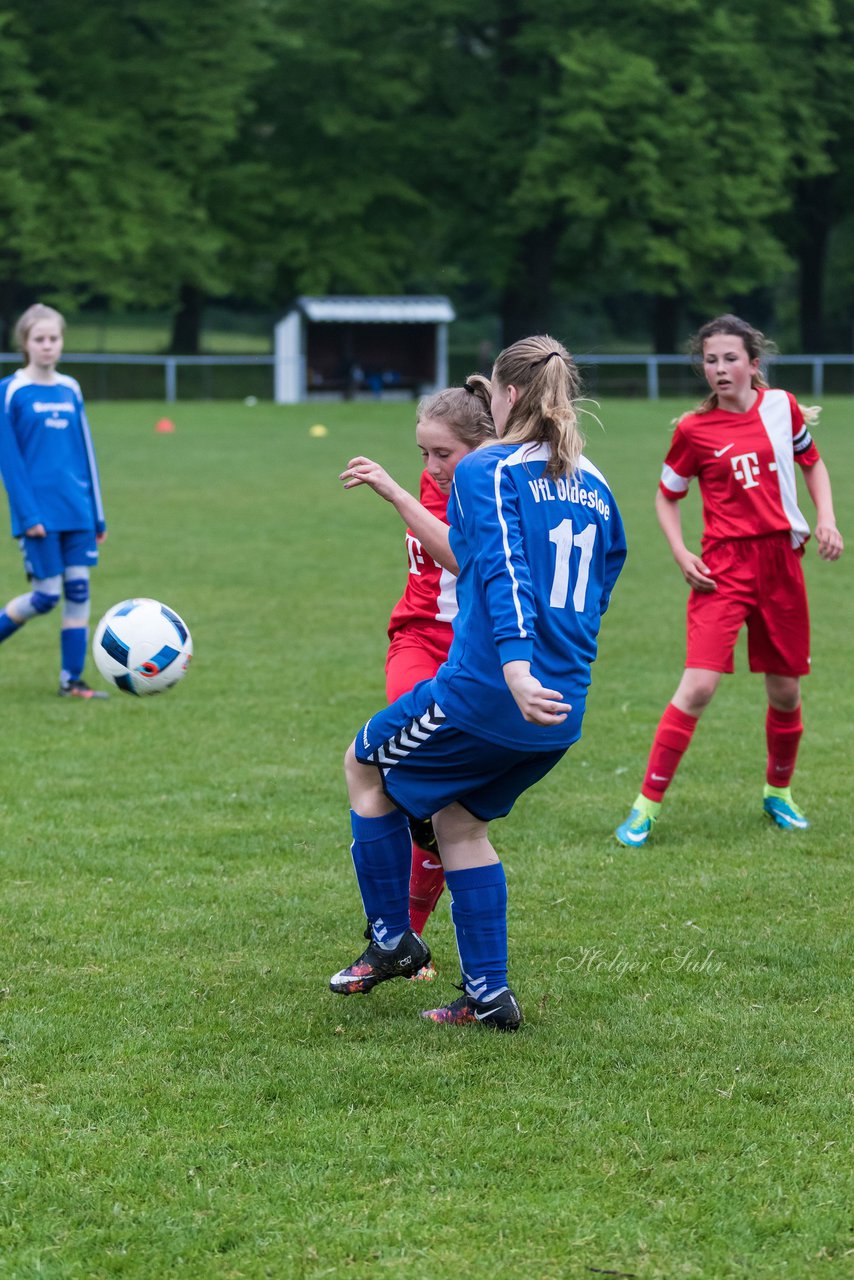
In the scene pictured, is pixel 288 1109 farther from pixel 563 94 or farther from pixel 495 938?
pixel 563 94

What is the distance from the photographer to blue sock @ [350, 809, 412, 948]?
14.0 ft

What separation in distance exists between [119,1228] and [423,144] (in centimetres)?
4538

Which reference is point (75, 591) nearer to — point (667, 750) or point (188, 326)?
point (667, 750)

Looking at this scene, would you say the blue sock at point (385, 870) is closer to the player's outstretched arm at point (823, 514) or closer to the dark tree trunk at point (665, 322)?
the player's outstretched arm at point (823, 514)

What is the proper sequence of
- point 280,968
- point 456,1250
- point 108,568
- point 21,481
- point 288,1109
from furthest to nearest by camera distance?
point 108,568, point 21,481, point 280,968, point 288,1109, point 456,1250

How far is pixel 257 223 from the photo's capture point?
45125 mm

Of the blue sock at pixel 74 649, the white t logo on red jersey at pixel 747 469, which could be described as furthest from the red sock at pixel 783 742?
the blue sock at pixel 74 649

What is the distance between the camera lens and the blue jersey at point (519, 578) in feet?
12.6

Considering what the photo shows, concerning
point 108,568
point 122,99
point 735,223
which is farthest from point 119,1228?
point 735,223

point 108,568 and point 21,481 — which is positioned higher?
point 21,481

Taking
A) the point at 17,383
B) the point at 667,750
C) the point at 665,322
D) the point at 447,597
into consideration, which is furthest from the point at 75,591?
the point at 665,322

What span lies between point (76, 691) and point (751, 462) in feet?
14.4

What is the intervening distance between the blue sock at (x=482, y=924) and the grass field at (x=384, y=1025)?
145mm

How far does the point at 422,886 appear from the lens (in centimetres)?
480
